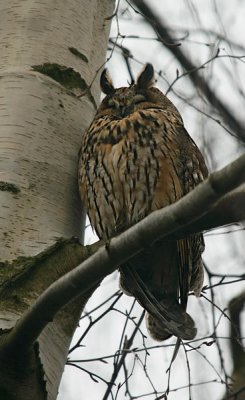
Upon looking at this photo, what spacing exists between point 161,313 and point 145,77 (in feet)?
4.15

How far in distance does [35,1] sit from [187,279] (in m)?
1.20

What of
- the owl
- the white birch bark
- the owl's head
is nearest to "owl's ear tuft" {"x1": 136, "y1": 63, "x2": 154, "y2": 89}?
the owl's head

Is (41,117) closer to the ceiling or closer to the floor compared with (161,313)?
closer to the ceiling

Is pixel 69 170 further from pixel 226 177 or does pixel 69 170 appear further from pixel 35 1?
pixel 226 177

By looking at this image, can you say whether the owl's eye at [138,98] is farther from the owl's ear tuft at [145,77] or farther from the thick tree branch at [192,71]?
the thick tree branch at [192,71]

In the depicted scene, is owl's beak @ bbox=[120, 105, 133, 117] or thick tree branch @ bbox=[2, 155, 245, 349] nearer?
thick tree branch @ bbox=[2, 155, 245, 349]

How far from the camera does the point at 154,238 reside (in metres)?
1.66

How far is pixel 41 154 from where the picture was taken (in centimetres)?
239

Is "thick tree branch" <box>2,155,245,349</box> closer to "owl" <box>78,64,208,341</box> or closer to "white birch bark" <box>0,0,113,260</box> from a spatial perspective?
"white birch bark" <box>0,0,113,260</box>

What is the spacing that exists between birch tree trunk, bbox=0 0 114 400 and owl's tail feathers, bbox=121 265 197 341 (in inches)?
17.6

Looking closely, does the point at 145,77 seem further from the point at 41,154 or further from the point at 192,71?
the point at 41,154

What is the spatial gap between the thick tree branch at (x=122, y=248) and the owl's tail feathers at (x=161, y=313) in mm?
878

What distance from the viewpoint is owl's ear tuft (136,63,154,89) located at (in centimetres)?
346

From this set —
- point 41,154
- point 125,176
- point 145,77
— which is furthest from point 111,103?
point 41,154
